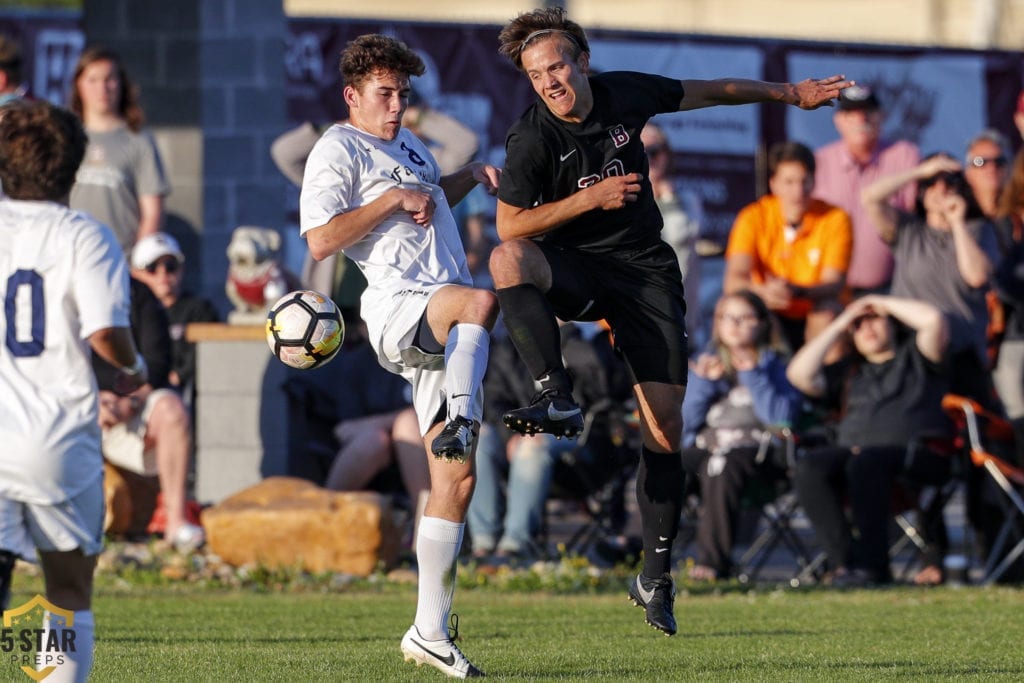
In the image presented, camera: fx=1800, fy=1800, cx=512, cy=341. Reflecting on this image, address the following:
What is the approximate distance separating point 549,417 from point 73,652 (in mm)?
2281

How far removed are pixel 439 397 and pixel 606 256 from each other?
→ 96 cm

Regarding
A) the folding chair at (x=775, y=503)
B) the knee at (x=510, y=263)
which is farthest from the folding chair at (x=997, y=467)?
the knee at (x=510, y=263)

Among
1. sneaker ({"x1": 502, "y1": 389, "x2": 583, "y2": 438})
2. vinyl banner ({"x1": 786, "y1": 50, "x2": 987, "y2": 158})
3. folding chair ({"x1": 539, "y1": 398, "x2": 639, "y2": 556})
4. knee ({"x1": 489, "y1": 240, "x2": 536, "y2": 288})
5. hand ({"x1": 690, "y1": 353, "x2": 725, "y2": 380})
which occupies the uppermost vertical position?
vinyl banner ({"x1": 786, "y1": 50, "x2": 987, "y2": 158})

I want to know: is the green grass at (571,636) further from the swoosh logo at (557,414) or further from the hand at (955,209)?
the hand at (955,209)

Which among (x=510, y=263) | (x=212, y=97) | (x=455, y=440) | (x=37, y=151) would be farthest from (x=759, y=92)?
(x=212, y=97)

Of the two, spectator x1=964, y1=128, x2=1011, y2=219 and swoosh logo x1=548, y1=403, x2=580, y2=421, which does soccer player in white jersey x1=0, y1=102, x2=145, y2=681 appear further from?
spectator x1=964, y1=128, x2=1011, y2=219

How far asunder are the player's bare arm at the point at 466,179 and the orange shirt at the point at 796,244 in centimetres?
473

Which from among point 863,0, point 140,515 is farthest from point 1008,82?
point 863,0

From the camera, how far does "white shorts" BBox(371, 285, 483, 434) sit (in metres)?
6.98

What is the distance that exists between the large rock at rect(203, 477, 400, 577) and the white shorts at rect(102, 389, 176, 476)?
0.67 m

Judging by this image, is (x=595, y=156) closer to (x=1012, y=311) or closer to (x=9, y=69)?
(x=1012, y=311)

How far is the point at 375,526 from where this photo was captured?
34.7 ft

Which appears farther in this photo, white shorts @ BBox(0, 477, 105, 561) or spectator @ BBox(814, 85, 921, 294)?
spectator @ BBox(814, 85, 921, 294)

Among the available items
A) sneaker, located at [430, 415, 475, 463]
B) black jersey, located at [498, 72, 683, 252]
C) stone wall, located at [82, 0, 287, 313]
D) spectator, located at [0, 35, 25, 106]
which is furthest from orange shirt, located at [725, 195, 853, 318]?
sneaker, located at [430, 415, 475, 463]
